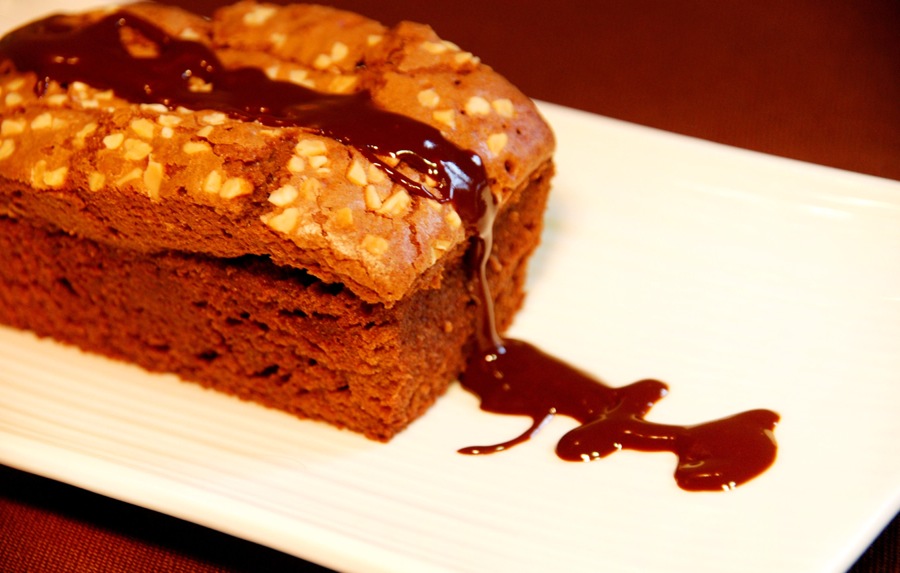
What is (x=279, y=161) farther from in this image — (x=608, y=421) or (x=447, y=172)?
(x=608, y=421)

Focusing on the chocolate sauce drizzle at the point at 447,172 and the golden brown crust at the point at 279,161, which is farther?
the chocolate sauce drizzle at the point at 447,172

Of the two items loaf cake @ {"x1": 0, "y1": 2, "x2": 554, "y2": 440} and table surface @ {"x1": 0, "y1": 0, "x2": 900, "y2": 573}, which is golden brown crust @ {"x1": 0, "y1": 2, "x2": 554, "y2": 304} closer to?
loaf cake @ {"x1": 0, "y1": 2, "x2": 554, "y2": 440}

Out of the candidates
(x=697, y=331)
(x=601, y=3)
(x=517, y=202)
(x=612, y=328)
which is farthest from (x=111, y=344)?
(x=601, y=3)

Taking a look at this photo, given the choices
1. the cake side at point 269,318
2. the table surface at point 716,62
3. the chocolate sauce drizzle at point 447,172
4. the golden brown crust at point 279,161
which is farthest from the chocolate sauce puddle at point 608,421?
the table surface at point 716,62

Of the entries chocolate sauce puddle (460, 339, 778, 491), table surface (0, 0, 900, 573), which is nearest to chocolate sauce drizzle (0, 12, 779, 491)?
chocolate sauce puddle (460, 339, 778, 491)

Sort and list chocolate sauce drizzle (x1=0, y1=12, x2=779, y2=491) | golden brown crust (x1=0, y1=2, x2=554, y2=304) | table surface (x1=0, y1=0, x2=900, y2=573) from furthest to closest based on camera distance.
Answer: table surface (x1=0, y1=0, x2=900, y2=573), chocolate sauce drizzle (x1=0, y1=12, x2=779, y2=491), golden brown crust (x1=0, y1=2, x2=554, y2=304)

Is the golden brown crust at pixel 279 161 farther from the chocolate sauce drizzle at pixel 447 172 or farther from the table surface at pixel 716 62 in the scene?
the table surface at pixel 716 62

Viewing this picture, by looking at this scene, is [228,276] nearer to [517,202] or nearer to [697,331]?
[517,202]
